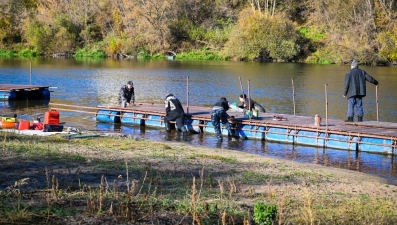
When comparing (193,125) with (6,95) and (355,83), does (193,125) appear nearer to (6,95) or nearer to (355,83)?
(355,83)

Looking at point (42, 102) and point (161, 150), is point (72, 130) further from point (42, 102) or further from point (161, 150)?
point (42, 102)

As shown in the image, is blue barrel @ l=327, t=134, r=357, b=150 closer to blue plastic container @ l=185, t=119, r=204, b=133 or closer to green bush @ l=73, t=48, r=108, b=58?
blue plastic container @ l=185, t=119, r=204, b=133

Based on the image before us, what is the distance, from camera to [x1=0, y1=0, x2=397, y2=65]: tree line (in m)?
72.9

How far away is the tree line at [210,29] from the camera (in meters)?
72.9

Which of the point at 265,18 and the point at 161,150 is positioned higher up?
the point at 265,18

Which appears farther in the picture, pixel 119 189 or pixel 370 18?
pixel 370 18

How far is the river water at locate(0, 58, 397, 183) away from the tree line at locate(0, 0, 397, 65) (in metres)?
15.9

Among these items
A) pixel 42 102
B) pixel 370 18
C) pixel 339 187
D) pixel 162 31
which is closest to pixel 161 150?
pixel 339 187

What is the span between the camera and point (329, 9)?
7744cm

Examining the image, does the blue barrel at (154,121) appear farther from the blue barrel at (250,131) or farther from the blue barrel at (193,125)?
the blue barrel at (250,131)

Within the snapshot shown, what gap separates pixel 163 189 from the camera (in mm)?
10359

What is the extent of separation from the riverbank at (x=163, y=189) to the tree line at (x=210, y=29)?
5806 cm

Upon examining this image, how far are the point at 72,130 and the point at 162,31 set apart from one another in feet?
208

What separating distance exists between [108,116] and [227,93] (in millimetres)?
14171
